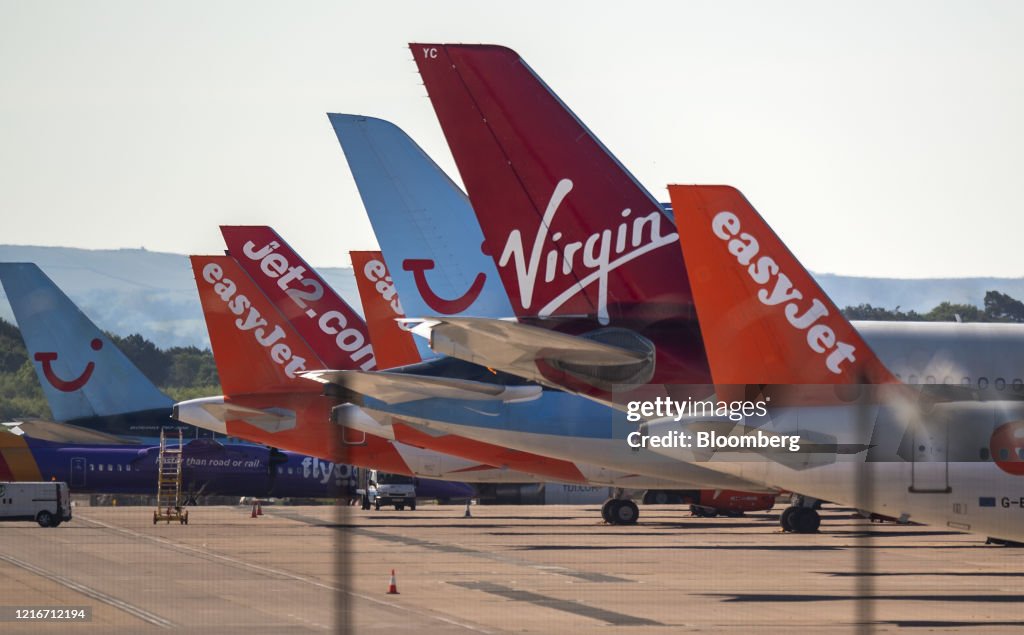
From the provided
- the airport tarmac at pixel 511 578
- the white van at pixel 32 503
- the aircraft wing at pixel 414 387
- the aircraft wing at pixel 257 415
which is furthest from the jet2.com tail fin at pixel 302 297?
the aircraft wing at pixel 414 387

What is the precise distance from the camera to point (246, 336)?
5194 centimetres

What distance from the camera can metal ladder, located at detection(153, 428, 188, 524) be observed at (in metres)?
60.2

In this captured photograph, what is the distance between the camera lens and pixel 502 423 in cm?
3631

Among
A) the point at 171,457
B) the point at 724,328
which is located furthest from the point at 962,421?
the point at 171,457

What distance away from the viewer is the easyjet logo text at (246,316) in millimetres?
51750

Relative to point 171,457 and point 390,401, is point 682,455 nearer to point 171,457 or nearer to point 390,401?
point 390,401

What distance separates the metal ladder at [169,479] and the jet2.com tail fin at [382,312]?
54.0 feet

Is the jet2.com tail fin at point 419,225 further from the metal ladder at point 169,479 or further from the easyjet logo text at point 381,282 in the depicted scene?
the metal ladder at point 169,479

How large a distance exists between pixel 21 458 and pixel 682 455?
4503cm

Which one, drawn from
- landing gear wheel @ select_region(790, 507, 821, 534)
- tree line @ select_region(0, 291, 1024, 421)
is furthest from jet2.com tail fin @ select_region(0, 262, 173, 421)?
tree line @ select_region(0, 291, 1024, 421)

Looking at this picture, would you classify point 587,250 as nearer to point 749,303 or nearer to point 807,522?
point 749,303

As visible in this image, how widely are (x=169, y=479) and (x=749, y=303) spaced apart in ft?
147

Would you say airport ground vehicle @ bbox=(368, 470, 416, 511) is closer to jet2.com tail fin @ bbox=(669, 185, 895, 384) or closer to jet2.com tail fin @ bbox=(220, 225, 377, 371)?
jet2.com tail fin @ bbox=(220, 225, 377, 371)

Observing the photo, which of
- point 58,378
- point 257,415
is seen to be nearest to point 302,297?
point 257,415
